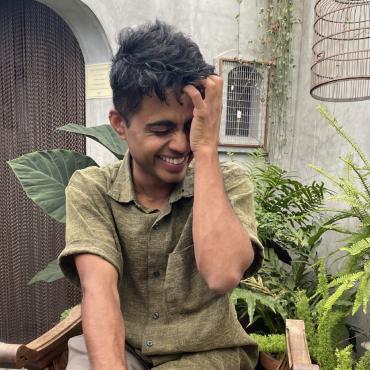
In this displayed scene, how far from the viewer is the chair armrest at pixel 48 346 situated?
1181 millimetres

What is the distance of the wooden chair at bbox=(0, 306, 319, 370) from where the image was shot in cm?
108

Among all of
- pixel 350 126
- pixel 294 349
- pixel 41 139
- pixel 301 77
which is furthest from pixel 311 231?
pixel 41 139

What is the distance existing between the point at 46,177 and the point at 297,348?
184 cm

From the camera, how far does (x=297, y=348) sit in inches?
43.5

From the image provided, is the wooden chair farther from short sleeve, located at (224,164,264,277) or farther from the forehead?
the forehead

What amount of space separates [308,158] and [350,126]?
60 cm

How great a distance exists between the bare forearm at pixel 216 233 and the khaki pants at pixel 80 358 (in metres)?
0.38

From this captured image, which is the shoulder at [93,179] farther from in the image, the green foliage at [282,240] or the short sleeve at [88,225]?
the green foliage at [282,240]

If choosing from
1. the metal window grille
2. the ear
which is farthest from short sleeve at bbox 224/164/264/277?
the metal window grille

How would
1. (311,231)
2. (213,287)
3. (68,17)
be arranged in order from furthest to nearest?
1. (68,17)
2. (311,231)
3. (213,287)

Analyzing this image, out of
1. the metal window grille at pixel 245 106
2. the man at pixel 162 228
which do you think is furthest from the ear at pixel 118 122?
the metal window grille at pixel 245 106

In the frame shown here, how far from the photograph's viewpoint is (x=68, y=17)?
10.9 feet

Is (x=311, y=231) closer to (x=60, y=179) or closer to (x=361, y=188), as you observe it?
(x=361, y=188)

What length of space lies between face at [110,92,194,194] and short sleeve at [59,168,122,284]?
0.17m
